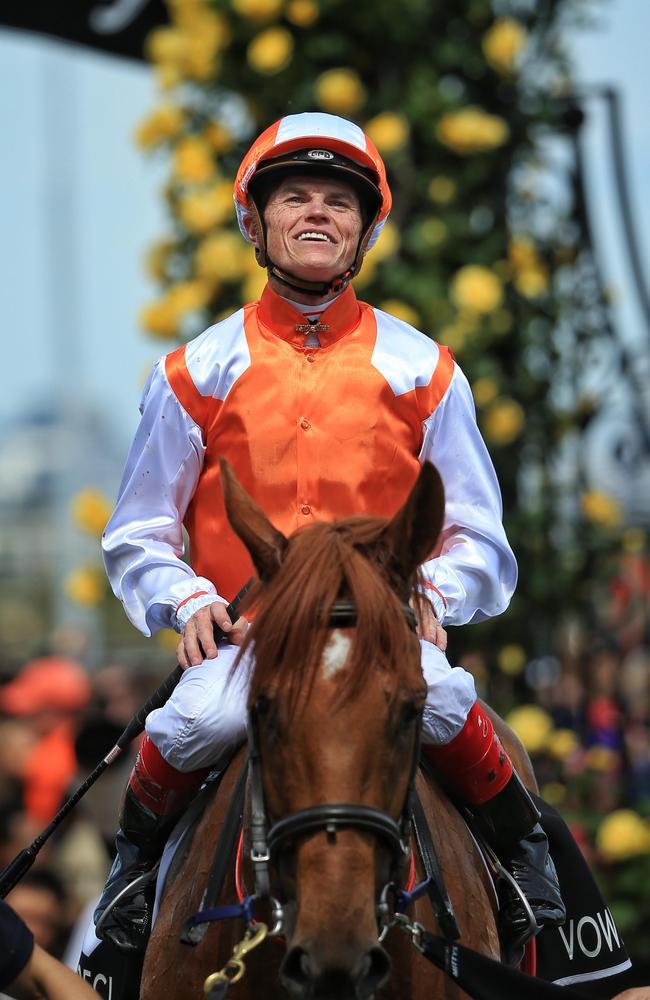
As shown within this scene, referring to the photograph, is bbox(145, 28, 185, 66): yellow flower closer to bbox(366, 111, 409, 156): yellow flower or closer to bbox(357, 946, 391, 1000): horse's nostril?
bbox(366, 111, 409, 156): yellow flower

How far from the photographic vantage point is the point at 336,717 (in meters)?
2.68

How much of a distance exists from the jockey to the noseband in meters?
0.53

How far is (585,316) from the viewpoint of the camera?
687cm

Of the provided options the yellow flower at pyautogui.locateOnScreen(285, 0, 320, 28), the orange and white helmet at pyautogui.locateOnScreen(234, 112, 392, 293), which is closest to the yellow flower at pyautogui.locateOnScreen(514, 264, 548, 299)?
the yellow flower at pyautogui.locateOnScreen(285, 0, 320, 28)

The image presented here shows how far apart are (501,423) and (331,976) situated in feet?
13.3

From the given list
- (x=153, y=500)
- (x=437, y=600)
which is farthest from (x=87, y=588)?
(x=437, y=600)

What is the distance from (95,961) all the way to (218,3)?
A: 4.32 meters

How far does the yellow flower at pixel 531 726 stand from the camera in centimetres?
626

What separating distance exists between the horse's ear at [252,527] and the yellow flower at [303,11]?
3.93 meters

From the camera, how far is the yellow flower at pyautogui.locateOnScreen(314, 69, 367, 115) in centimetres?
618

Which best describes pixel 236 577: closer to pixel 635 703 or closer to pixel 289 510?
pixel 289 510

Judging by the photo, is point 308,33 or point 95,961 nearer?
point 95,961

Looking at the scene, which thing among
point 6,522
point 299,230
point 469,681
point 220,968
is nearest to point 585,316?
point 299,230

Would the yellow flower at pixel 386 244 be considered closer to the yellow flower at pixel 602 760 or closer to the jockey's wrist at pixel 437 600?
the yellow flower at pixel 602 760
